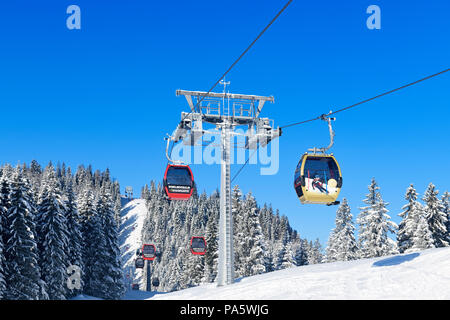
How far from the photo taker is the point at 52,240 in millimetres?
39781

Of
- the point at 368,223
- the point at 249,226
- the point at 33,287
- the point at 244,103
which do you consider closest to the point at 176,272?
the point at 249,226

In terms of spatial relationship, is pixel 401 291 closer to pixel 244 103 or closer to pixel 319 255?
pixel 244 103

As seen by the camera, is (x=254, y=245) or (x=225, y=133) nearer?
(x=225, y=133)

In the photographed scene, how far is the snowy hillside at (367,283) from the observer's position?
16000 millimetres

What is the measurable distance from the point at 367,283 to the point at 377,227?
112ft

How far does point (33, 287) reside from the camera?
35344mm

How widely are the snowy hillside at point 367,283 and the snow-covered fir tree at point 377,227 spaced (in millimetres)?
28526

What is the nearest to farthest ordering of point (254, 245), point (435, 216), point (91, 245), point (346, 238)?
point (435, 216) → point (91, 245) → point (254, 245) → point (346, 238)

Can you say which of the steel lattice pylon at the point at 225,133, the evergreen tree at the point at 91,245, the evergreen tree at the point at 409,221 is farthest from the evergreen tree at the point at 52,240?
the evergreen tree at the point at 409,221

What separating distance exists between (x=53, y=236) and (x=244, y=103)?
22.4 meters

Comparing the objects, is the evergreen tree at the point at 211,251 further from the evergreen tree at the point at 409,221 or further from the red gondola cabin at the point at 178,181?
the red gondola cabin at the point at 178,181

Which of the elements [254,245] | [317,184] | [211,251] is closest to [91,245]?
[211,251]

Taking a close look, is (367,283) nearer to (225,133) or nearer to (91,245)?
(225,133)

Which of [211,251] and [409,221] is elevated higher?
[409,221]
